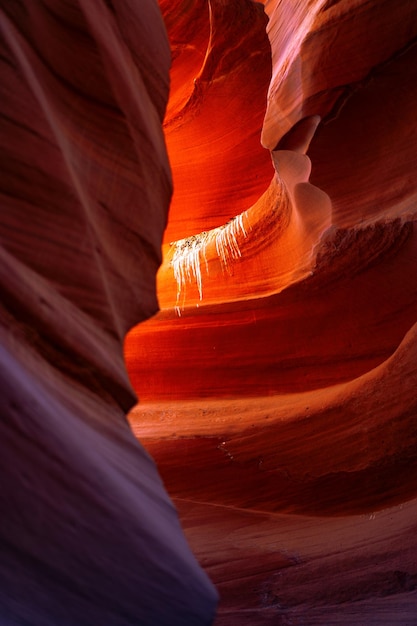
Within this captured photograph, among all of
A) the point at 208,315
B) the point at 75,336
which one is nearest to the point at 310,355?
the point at 208,315

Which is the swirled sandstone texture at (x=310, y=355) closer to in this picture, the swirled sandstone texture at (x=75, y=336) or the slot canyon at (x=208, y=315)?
the slot canyon at (x=208, y=315)

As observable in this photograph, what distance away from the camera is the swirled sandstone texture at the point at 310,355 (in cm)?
268

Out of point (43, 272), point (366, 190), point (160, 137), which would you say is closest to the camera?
point (43, 272)

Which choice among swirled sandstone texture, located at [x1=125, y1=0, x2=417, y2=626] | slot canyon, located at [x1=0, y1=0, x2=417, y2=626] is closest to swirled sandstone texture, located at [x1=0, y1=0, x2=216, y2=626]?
slot canyon, located at [x1=0, y1=0, x2=417, y2=626]

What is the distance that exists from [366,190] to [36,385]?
2.45m

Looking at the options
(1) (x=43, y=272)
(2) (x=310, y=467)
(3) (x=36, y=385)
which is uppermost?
(1) (x=43, y=272)

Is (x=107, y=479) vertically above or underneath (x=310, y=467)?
above

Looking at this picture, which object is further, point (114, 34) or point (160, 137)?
point (160, 137)

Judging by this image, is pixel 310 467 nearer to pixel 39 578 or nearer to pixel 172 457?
pixel 172 457

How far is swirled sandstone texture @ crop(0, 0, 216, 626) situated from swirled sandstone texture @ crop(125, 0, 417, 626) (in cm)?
141

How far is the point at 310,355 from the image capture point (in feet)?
11.5

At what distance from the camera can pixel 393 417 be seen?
299 centimetres

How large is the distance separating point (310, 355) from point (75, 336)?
92.8 inches

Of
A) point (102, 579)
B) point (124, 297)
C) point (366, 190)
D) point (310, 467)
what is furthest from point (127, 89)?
point (310, 467)
